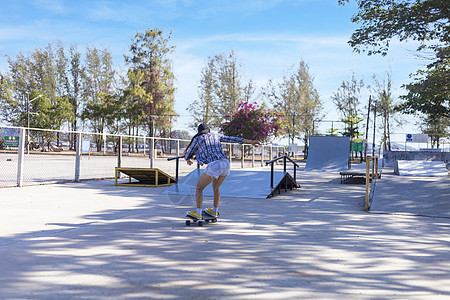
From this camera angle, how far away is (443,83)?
14594mm

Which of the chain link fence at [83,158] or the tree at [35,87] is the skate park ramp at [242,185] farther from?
the tree at [35,87]

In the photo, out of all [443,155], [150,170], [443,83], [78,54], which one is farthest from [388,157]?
[78,54]

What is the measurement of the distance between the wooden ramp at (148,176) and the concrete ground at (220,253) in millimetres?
3900

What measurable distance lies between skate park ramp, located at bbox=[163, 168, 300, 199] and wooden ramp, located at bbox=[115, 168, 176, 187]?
1252mm

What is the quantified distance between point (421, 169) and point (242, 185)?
12432 mm

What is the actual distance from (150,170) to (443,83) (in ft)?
38.3

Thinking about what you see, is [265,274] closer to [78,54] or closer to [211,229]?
[211,229]

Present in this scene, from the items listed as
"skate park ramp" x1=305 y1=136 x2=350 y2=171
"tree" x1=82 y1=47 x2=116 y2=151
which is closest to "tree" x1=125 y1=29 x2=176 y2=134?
"tree" x1=82 y1=47 x2=116 y2=151

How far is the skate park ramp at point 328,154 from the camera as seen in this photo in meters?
22.9

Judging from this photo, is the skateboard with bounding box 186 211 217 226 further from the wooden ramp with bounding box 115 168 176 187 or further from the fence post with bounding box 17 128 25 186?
the fence post with bounding box 17 128 25 186

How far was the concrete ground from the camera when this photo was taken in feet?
10.5

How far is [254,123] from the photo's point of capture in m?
37.6

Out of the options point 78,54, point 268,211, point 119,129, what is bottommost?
point 268,211

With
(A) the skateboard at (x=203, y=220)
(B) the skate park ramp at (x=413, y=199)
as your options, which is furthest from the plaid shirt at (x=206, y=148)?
(B) the skate park ramp at (x=413, y=199)
